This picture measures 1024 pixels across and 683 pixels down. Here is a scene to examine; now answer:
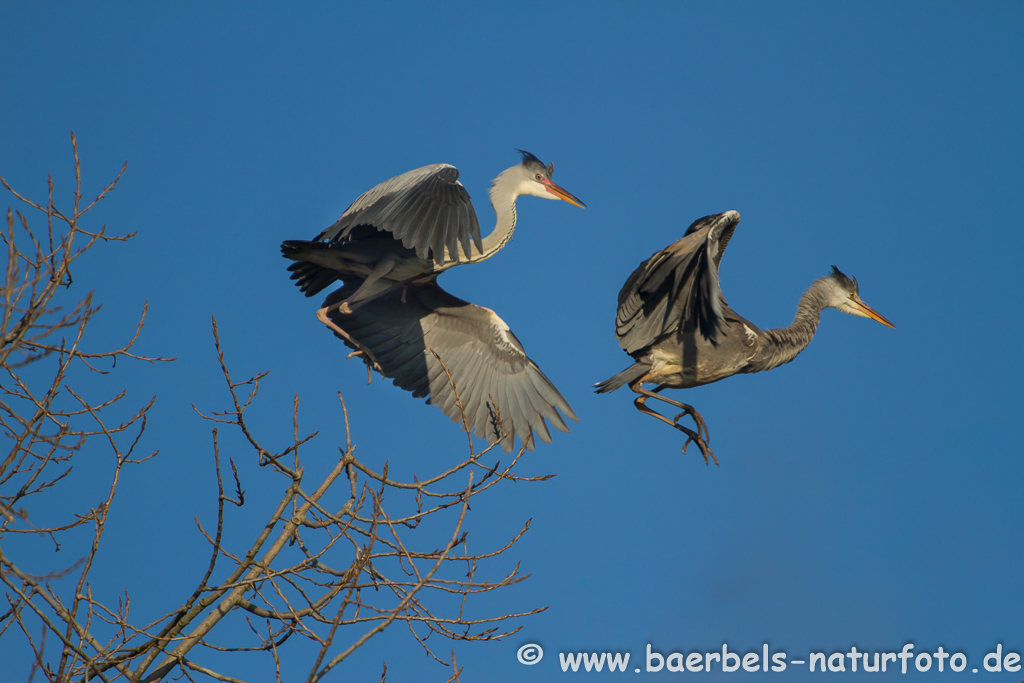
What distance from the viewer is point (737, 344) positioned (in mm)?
6777

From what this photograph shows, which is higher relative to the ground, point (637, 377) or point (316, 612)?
point (637, 377)

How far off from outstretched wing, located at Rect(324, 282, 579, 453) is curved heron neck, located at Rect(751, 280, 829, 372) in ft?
6.42

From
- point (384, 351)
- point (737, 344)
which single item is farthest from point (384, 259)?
point (737, 344)

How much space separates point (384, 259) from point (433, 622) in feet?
15.3

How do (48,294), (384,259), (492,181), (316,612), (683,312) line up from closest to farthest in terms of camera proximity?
(316,612)
(48,294)
(683,312)
(384,259)
(492,181)

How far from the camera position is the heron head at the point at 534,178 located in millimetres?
9719

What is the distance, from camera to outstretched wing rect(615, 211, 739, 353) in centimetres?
585

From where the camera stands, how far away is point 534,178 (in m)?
9.78

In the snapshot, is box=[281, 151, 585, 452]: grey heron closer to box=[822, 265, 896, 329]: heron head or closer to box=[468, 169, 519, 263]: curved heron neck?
box=[468, 169, 519, 263]: curved heron neck

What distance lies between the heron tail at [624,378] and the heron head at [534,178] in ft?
11.3

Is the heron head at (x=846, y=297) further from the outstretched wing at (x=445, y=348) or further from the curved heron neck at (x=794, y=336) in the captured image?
the outstretched wing at (x=445, y=348)

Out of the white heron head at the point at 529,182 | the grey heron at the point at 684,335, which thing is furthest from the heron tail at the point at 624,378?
the white heron head at the point at 529,182

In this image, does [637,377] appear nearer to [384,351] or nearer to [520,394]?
[520,394]

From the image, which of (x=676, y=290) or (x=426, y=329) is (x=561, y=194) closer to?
Result: (x=426, y=329)
